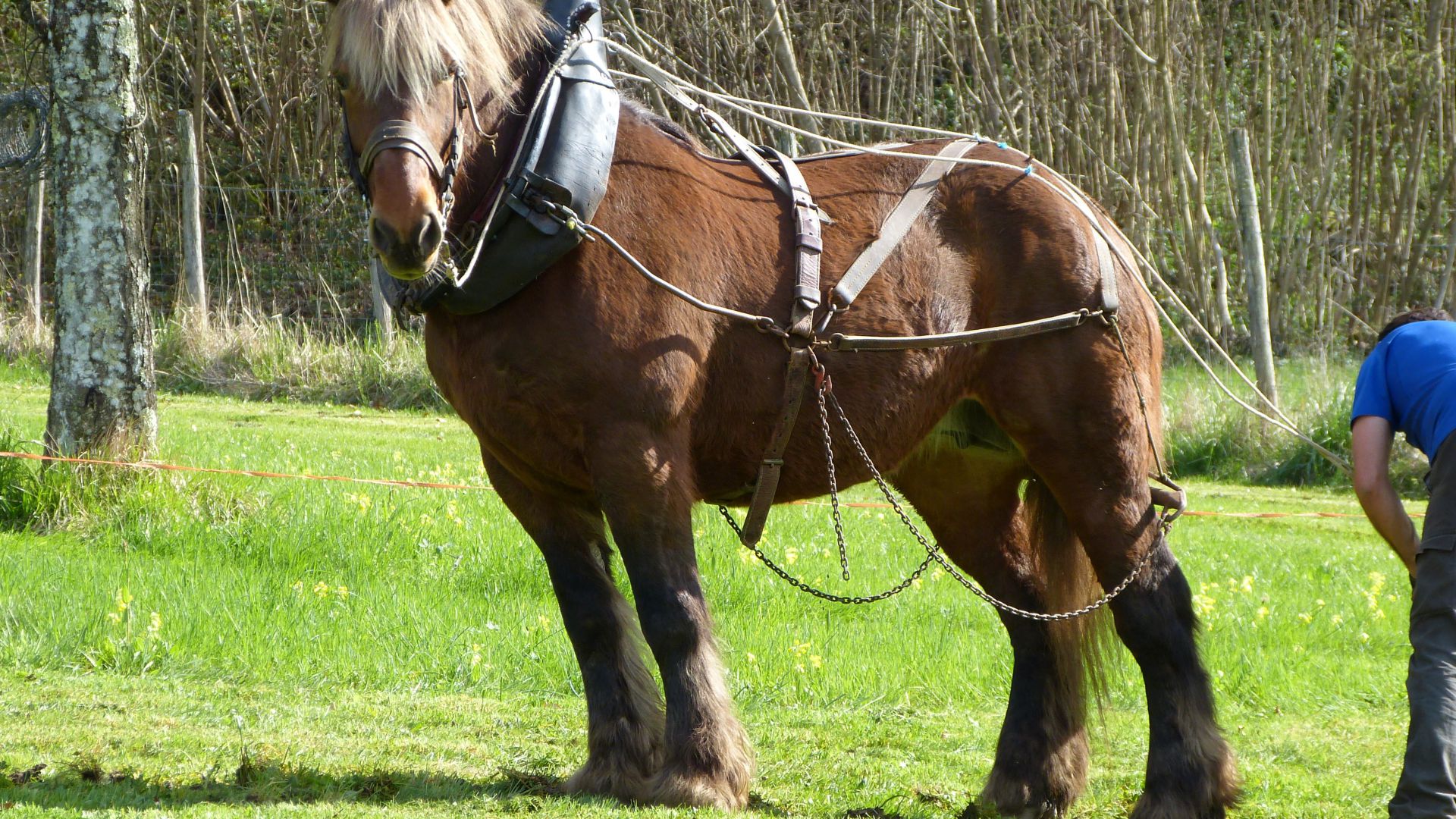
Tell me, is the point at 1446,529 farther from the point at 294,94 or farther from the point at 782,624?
the point at 294,94

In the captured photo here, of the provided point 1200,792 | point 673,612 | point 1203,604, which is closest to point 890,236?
point 673,612

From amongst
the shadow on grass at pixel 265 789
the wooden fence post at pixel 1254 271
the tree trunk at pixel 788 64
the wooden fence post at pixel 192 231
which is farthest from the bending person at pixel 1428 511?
the wooden fence post at pixel 192 231

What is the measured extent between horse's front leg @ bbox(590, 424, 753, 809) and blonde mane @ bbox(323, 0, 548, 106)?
1012mm

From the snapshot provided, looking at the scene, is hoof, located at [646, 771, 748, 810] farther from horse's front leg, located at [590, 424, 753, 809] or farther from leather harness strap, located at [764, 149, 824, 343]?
leather harness strap, located at [764, 149, 824, 343]

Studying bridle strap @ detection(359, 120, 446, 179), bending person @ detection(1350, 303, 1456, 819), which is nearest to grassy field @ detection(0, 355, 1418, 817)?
bending person @ detection(1350, 303, 1456, 819)

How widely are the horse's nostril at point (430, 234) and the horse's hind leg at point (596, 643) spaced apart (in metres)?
0.93

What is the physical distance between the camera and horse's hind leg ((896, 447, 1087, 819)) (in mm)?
4281

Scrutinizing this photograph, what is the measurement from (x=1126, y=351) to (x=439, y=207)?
7.13ft

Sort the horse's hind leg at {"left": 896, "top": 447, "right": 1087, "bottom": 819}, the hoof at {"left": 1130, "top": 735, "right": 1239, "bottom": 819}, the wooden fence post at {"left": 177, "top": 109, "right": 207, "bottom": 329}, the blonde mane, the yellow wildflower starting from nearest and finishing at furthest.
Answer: the blonde mane → the hoof at {"left": 1130, "top": 735, "right": 1239, "bottom": 819} → the horse's hind leg at {"left": 896, "top": 447, "right": 1087, "bottom": 819} → the yellow wildflower → the wooden fence post at {"left": 177, "top": 109, "right": 207, "bottom": 329}

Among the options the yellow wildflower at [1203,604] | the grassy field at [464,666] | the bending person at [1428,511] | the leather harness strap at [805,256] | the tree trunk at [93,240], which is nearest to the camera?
the bending person at [1428,511]

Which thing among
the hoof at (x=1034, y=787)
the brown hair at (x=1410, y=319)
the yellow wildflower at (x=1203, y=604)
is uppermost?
the brown hair at (x=1410, y=319)

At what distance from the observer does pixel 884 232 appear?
160 inches

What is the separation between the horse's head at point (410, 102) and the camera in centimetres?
320

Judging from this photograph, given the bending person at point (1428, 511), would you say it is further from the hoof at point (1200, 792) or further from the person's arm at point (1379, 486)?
the hoof at point (1200, 792)
